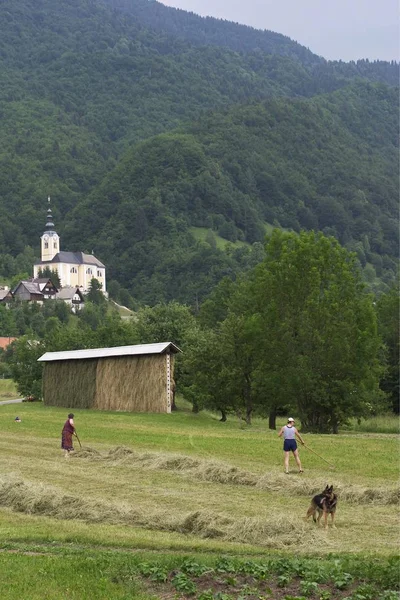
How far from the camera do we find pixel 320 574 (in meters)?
13.4

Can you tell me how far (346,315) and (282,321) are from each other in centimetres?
339

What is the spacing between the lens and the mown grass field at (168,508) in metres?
14.6

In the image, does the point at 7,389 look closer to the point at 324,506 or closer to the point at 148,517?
the point at 148,517

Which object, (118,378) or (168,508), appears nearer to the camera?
(168,508)

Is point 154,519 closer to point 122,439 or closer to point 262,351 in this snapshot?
point 122,439

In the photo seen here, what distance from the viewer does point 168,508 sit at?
65.9 ft

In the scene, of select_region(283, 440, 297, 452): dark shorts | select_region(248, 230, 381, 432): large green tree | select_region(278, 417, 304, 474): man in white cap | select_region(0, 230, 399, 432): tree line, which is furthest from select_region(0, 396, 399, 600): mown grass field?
select_region(0, 230, 399, 432): tree line

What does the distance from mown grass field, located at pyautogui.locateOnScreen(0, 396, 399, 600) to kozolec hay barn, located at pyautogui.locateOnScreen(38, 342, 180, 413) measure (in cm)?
1676

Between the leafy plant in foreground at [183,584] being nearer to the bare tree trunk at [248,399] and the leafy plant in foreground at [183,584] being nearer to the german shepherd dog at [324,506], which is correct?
the german shepherd dog at [324,506]

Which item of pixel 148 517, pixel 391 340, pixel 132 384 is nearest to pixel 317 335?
pixel 132 384

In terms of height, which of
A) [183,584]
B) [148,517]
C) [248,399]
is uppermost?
[248,399]

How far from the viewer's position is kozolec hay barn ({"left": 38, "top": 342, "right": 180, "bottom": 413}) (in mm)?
51156

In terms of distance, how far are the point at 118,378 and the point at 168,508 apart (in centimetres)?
3378

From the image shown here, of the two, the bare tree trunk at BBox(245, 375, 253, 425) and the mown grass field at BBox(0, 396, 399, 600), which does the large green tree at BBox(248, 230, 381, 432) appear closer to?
the bare tree trunk at BBox(245, 375, 253, 425)
